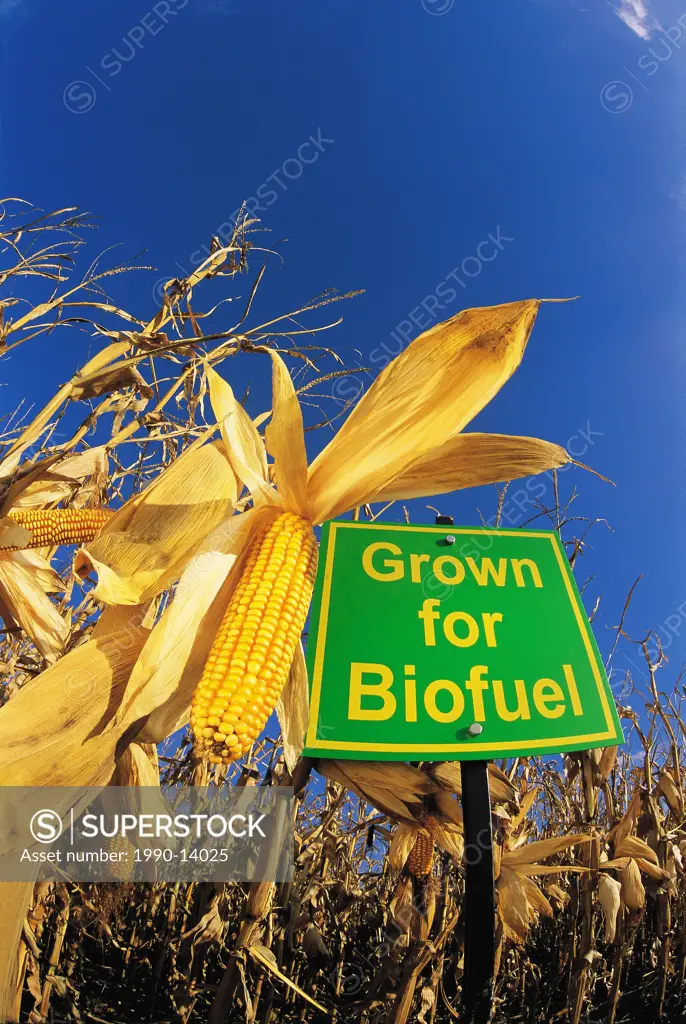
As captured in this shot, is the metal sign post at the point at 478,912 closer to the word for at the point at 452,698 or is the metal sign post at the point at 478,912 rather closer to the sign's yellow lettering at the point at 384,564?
the word for at the point at 452,698

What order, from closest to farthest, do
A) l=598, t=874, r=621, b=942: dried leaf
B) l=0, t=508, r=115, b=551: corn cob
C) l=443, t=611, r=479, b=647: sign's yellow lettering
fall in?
l=443, t=611, r=479, b=647: sign's yellow lettering
l=0, t=508, r=115, b=551: corn cob
l=598, t=874, r=621, b=942: dried leaf

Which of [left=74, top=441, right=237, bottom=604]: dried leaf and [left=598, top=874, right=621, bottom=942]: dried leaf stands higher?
[left=74, top=441, right=237, bottom=604]: dried leaf

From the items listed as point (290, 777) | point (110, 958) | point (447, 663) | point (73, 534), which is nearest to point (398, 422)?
point (447, 663)

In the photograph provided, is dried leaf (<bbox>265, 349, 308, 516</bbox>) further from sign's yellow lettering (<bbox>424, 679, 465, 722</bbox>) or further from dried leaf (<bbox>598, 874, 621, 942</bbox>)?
dried leaf (<bbox>598, 874, 621, 942</bbox>)

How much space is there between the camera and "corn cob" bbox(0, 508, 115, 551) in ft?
5.19

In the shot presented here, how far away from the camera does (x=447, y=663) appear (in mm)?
1079

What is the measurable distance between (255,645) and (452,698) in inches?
14.7

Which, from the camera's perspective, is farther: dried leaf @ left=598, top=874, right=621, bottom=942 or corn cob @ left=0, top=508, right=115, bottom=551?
dried leaf @ left=598, top=874, right=621, bottom=942

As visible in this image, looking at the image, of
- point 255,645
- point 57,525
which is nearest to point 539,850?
point 255,645

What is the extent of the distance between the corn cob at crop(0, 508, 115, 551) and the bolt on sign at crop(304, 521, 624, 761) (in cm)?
73

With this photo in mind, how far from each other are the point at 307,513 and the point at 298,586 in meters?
0.25

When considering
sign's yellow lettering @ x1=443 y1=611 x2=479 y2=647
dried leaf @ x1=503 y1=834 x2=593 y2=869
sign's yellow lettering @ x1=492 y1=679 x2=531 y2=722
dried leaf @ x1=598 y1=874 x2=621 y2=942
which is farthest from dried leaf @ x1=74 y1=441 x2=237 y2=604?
dried leaf @ x1=598 y1=874 x2=621 y2=942

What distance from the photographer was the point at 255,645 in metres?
1.06

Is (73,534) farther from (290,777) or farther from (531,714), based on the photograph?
(531,714)
